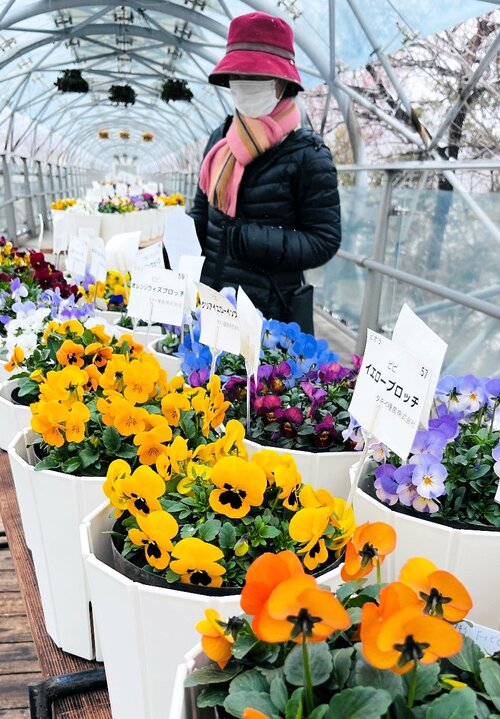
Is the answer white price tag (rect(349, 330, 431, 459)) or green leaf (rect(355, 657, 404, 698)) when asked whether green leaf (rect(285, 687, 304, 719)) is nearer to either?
green leaf (rect(355, 657, 404, 698))

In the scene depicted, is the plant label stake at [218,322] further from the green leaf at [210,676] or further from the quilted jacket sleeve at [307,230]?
the quilted jacket sleeve at [307,230]

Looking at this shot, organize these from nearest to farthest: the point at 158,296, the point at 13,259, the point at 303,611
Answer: the point at 303,611
the point at 158,296
the point at 13,259

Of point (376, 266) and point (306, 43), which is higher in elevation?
point (306, 43)

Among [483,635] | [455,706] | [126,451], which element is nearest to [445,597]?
[455,706]

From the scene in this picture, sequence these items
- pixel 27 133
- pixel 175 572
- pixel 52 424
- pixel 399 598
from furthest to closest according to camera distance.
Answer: pixel 27 133, pixel 52 424, pixel 175 572, pixel 399 598

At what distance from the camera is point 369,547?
19.8 inches

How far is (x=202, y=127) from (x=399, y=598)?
1782 cm

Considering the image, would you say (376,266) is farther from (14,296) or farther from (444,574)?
(444,574)

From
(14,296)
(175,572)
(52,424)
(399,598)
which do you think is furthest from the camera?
(14,296)

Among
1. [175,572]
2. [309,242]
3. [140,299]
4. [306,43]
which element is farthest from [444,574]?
[306,43]

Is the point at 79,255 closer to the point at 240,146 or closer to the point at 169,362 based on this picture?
the point at 240,146

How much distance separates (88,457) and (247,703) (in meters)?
0.49

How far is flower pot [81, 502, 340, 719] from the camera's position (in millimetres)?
618

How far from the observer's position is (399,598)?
396 millimetres
